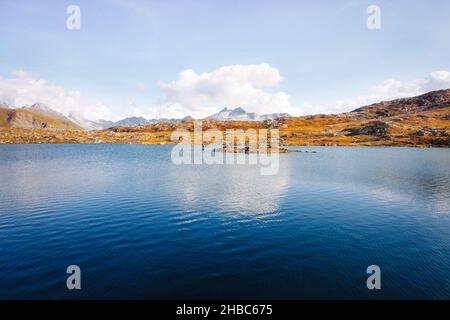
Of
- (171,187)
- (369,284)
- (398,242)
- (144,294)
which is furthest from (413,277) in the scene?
(171,187)

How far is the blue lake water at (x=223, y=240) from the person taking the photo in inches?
843

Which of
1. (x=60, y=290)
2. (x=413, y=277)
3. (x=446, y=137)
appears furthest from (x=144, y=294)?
(x=446, y=137)

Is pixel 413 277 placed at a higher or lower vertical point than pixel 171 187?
lower

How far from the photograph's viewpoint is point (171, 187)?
5853 cm

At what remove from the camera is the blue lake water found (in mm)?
21406

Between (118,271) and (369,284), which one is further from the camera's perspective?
(118,271)

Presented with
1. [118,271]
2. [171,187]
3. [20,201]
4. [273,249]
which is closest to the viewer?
[118,271]

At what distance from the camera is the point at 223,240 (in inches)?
1204

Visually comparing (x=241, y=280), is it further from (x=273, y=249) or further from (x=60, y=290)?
(x=60, y=290)

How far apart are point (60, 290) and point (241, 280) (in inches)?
566

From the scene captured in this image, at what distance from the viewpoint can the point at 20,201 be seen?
153 ft
